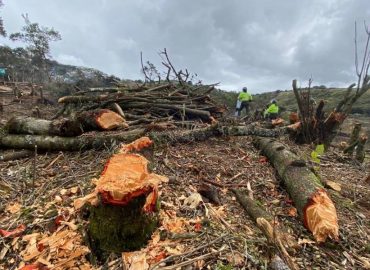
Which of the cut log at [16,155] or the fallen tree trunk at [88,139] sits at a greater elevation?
the fallen tree trunk at [88,139]

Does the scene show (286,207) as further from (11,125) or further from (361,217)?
(11,125)

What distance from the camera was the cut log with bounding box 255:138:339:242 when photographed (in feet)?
9.01

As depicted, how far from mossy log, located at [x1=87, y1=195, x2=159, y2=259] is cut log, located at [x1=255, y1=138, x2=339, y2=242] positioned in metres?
1.69

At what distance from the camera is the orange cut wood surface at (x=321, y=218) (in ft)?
8.88

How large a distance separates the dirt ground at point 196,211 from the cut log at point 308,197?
12 centimetres

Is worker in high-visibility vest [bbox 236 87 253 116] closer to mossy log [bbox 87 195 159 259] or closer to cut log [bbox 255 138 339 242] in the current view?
cut log [bbox 255 138 339 242]

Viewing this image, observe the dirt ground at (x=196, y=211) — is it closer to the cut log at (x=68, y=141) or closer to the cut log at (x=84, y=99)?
the cut log at (x=68, y=141)

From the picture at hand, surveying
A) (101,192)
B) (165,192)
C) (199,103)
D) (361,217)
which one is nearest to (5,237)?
(101,192)

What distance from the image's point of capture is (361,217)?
3.46 meters

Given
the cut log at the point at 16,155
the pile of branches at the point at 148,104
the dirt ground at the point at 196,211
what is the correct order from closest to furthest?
the dirt ground at the point at 196,211 < the cut log at the point at 16,155 < the pile of branches at the point at 148,104

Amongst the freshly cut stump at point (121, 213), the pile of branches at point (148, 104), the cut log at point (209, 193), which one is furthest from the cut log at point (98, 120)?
the freshly cut stump at point (121, 213)

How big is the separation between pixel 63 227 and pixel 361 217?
131 inches

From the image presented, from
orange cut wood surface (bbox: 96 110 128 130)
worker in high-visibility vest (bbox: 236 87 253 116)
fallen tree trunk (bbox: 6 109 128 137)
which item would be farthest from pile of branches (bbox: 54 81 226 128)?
worker in high-visibility vest (bbox: 236 87 253 116)

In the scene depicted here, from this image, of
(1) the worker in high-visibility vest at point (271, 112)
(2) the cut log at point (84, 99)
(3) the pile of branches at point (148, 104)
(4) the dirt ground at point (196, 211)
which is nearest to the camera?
(4) the dirt ground at point (196, 211)
